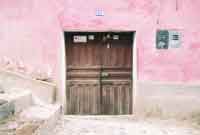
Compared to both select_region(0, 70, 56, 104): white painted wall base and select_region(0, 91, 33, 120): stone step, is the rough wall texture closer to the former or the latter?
select_region(0, 70, 56, 104): white painted wall base

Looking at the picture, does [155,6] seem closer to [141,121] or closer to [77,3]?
[77,3]

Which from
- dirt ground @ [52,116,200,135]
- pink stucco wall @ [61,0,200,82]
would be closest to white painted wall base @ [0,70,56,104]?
dirt ground @ [52,116,200,135]

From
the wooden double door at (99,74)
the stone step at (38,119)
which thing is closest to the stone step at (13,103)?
the stone step at (38,119)

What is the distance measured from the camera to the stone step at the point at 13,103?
5.53m

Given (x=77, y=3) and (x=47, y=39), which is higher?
(x=77, y=3)

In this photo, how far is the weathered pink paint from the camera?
7.80 metres

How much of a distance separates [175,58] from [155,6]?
50.8 inches

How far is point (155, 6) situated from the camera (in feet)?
25.8

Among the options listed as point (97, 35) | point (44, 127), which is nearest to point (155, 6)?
point (97, 35)

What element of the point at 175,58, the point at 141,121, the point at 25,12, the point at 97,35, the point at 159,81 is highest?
the point at 25,12

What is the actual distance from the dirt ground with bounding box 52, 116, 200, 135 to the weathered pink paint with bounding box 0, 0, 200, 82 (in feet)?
4.01

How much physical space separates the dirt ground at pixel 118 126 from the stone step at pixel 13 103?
30.4 inches

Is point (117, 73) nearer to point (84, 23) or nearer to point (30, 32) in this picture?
point (84, 23)

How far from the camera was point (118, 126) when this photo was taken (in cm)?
699
